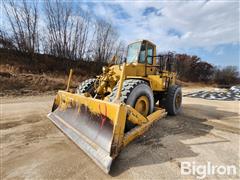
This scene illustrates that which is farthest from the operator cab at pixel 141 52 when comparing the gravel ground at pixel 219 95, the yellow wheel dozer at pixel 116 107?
the gravel ground at pixel 219 95

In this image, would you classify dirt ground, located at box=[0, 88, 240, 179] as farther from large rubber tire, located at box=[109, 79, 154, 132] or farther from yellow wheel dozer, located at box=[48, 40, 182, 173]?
large rubber tire, located at box=[109, 79, 154, 132]

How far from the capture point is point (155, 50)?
4547 mm

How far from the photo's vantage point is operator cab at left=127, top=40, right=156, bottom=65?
410cm

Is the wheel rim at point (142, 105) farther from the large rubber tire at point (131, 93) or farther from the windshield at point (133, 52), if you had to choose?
the windshield at point (133, 52)

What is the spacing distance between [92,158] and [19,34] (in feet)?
50.7

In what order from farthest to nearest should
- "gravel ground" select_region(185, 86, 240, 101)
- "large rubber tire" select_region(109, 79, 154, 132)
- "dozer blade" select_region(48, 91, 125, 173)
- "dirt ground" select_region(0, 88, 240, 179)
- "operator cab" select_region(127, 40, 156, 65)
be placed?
"gravel ground" select_region(185, 86, 240, 101), "operator cab" select_region(127, 40, 156, 65), "large rubber tire" select_region(109, 79, 154, 132), "dozer blade" select_region(48, 91, 125, 173), "dirt ground" select_region(0, 88, 240, 179)

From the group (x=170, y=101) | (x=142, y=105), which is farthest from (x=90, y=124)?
(x=170, y=101)

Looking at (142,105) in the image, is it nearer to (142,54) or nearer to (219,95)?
(142,54)

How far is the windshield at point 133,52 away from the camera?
4125 mm

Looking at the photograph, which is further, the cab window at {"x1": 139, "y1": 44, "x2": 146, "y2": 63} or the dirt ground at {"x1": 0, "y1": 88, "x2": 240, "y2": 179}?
the cab window at {"x1": 139, "y1": 44, "x2": 146, "y2": 63}

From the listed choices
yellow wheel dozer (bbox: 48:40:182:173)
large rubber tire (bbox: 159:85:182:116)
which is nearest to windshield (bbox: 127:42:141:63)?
yellow wheel dozer (bbox: 48:40:182:173)

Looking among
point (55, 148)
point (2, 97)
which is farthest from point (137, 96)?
point (2, 97)

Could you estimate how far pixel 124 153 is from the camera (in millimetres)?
2387

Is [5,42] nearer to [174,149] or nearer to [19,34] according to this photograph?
[19,34]
